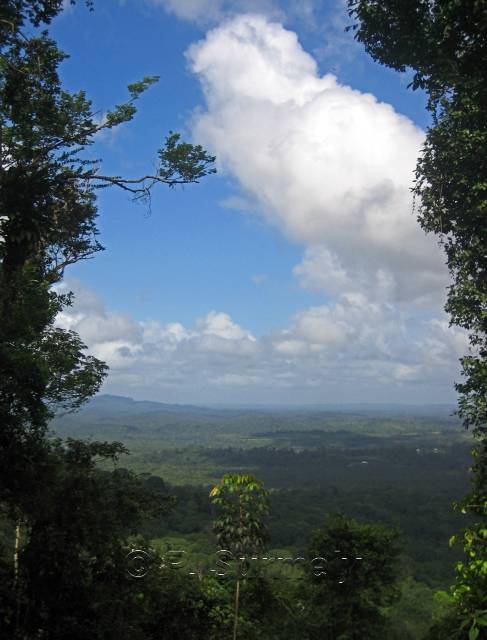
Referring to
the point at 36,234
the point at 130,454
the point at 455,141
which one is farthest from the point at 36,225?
the point at 455,141

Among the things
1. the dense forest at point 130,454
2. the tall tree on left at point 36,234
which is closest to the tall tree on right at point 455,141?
the dense forest at point 130,454

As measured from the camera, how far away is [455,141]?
661 inches

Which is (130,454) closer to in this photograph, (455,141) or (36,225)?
(36,225)

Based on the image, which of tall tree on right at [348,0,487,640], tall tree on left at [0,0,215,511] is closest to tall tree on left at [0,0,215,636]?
tall tree on left at [0,0,215,511]

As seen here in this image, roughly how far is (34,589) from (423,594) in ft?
187

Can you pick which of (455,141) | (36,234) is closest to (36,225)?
(36,234)

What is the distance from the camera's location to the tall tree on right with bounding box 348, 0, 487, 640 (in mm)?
12828

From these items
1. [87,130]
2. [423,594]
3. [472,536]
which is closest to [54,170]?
[87,130]

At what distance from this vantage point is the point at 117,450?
11266 mm

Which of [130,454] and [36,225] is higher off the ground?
[36,225]

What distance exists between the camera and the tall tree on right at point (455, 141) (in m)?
12.8

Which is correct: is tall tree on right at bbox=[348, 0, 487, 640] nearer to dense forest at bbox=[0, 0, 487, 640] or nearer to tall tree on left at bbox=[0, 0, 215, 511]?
dense forest at bbox=[0, 0, 487, 640]

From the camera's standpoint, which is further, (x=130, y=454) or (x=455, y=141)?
(x=455, y=141)

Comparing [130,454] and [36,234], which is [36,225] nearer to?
[36,234]
